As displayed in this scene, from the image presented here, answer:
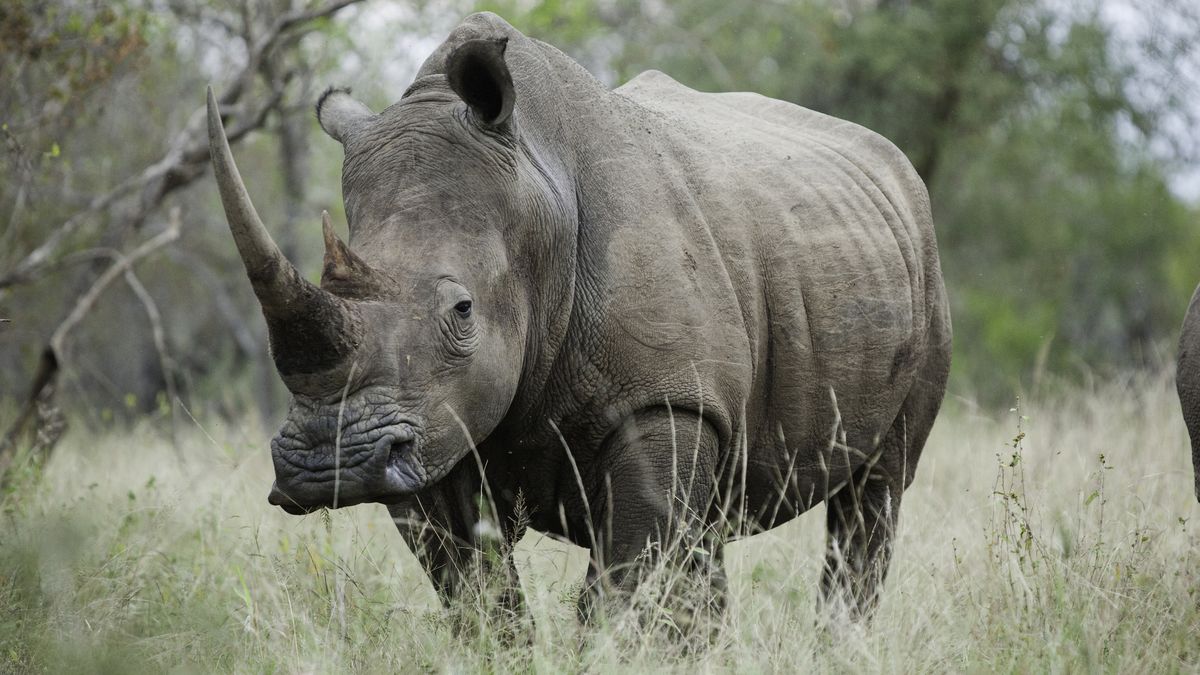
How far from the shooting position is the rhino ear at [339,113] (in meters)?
4.62

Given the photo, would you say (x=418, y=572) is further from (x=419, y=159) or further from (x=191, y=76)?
(x=191, y=76)

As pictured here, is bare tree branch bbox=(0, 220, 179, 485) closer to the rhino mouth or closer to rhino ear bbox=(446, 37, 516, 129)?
rhino ear bbox=(446, 37, 516, 129)

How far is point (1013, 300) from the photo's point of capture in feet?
71.4

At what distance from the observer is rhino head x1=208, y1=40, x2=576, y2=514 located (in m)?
3.71

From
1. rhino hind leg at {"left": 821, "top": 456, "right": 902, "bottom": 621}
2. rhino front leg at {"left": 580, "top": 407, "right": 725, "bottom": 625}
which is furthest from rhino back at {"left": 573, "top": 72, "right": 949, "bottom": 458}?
rhino hind leg at {"left": 821, "top": 456, "right": 902, "bottom": 621}

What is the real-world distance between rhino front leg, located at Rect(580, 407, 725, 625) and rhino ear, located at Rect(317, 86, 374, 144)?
132cm

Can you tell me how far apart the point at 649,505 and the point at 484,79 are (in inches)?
54.8

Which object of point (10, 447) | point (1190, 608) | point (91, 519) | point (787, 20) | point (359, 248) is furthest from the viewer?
point (787, 20)

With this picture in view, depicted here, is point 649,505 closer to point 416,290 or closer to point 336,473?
point 416,290

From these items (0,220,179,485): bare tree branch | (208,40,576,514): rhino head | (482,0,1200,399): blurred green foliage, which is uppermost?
(208,40,576,514): rhino head

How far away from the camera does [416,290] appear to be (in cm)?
396

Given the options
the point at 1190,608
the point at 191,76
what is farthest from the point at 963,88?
the point at 1190,608

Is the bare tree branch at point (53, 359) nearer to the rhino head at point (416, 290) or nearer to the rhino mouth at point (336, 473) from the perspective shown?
the rhino head at point (416, 290)

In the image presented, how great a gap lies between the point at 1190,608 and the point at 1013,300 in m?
17.9
